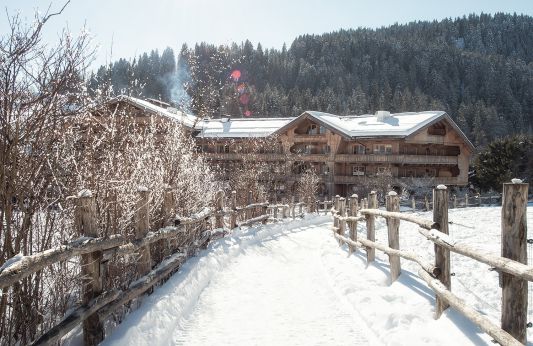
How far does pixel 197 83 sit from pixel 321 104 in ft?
272

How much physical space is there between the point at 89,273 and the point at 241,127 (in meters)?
44.2

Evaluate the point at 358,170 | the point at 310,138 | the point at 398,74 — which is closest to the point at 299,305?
the point at 358,170

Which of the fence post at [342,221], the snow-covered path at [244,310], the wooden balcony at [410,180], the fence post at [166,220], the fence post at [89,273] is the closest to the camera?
the fence post at [89,273]

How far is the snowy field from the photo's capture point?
4684 mm

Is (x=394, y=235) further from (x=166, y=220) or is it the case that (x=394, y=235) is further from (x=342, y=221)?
(x=342, y=221)

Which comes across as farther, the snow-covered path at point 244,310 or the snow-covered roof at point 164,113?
the snow-covered roof at point 164,113

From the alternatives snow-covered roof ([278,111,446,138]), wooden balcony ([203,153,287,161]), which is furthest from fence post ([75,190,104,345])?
snow-covered roof ([278,111,446,138])

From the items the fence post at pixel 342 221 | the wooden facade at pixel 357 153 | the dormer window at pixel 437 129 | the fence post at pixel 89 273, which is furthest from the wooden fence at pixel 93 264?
the dormer window at pixel 437 129

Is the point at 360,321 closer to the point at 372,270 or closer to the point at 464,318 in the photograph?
the point at 464,318

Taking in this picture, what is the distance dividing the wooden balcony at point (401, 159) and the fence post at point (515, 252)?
37.4 metres

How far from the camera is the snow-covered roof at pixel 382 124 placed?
4006cm

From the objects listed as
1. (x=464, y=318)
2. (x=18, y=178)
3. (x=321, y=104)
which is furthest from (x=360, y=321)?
(x=321, y=104)

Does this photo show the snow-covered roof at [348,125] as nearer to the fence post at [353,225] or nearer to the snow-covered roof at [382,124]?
the snow-covered roof at [382,124]

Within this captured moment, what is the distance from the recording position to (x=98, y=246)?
414 centimetres
